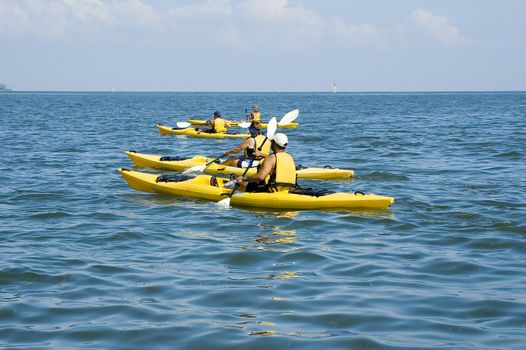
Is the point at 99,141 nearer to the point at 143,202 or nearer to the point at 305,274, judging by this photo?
the point at 143,202

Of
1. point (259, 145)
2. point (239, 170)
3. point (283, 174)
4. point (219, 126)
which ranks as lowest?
point (239, 170)

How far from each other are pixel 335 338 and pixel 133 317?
1690 millimetres

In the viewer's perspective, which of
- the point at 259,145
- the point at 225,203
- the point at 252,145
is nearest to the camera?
the point at 225,203

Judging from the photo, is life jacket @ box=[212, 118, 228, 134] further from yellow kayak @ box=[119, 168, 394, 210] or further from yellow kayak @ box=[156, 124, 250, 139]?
yellow kayak @ box=[119, 168, 394, 210]

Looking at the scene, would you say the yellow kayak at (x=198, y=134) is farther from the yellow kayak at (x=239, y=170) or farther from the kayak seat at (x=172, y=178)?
the kayak seat at (x=172, y=178)

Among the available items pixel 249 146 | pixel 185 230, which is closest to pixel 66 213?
pixel 185 230

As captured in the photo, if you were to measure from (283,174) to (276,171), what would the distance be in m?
0.11

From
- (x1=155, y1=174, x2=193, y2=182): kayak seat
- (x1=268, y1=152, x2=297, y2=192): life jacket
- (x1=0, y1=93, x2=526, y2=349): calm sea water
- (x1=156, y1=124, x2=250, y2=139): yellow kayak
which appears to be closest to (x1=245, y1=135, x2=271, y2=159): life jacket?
(x1=0, y1=93, x2=526, y2=349): calm sea water

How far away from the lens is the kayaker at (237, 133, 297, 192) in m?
11.0

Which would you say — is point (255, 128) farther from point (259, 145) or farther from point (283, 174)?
point (283, 174)

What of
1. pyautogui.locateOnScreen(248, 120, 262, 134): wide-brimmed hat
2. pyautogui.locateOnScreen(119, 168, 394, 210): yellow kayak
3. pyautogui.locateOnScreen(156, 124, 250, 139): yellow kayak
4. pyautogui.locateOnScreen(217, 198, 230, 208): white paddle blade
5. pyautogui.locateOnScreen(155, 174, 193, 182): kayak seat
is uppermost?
pyautogui.locateOnScreen(248, 120, 262, 134): wide-brimmed hat

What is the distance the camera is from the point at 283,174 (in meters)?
11.3

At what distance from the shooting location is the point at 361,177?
16109 mm

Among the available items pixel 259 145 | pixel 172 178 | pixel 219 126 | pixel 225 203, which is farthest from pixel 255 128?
pixel 219 126
